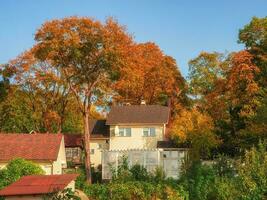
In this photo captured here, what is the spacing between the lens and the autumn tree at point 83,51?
140 feet

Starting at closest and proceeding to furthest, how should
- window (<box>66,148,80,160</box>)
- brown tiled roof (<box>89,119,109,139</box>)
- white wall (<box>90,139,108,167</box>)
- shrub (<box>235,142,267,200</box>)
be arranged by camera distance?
shrub (<box>235,142,267,200</box>) → brown tiled roof (<box>89,119,109,139</box>) → white wall (<box>90,139,108,167</box>) → window (<box>66,148,80,160</box>)

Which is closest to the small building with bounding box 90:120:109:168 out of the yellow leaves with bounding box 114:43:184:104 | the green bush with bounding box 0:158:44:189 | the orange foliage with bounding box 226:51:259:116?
the yellow leaves with bounding box 114:43:184:104

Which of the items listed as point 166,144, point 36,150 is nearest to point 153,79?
point 166,144

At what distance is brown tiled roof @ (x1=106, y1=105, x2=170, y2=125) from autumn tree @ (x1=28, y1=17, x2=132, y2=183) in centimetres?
811

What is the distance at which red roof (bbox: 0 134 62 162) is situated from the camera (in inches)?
1608

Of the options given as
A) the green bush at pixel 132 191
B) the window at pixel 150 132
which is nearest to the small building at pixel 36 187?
the green bush at pixel 132 191

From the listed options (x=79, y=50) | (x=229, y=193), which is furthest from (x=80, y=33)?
(x=229, y=193)

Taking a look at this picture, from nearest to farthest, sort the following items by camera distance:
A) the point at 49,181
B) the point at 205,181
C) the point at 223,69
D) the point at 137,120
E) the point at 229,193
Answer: the point at 229,193 → the point at 49,181 → the point at 205,181 → the point at 137,120 → the point at 223,69

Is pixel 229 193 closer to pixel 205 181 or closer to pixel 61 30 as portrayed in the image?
pixel 205 181

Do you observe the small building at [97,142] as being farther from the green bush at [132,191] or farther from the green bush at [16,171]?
the green bush at [132,191]

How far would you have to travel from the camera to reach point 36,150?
4153cm

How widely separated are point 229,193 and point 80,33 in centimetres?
2699

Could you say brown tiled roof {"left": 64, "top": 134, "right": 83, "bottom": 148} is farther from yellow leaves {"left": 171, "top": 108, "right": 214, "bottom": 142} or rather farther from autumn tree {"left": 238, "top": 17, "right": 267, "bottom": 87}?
autumn tree {"left": 238, "top": 17, "right": 267, "bottom": 87}

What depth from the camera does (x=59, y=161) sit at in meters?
43.6
